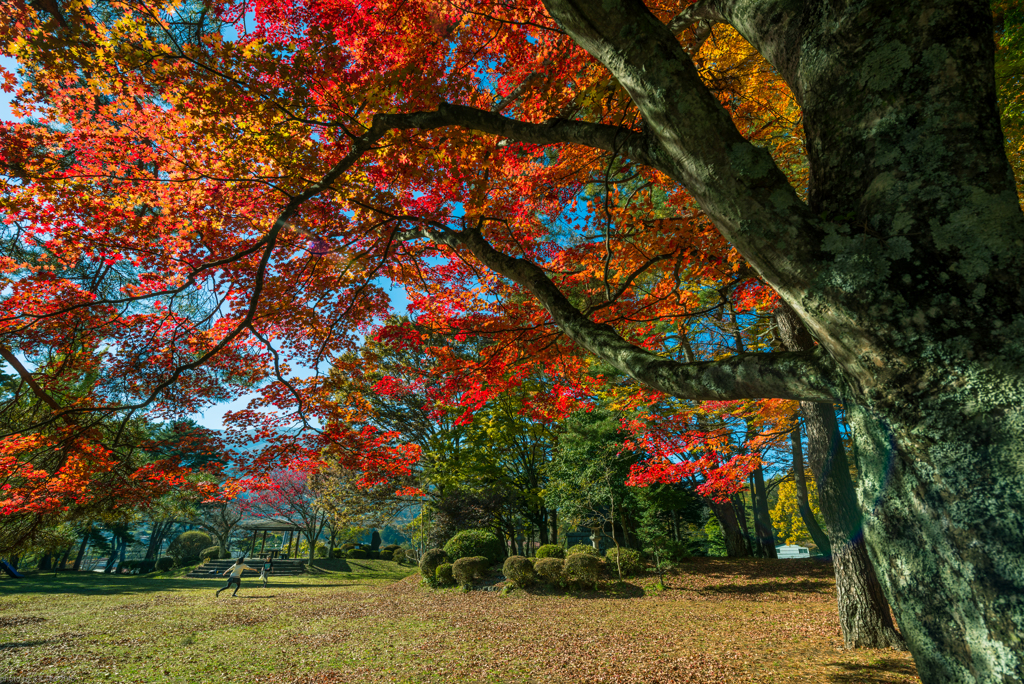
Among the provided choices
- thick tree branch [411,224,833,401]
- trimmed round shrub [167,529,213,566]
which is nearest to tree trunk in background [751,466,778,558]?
thick tree branch [411,224,833,401]

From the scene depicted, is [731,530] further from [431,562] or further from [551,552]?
[431,562]

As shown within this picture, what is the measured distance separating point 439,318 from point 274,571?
69.2 ft

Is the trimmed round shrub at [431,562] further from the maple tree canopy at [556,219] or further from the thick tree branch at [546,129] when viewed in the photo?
the thick tree branch at [546,129]

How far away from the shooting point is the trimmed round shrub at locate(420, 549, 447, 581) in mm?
13781

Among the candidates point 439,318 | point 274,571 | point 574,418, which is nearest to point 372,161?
point 439,318

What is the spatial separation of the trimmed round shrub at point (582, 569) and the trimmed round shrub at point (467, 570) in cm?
291

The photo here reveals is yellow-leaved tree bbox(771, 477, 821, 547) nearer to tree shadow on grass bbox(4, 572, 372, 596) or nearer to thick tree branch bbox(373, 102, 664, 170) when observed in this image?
tree shadow on grass bbox(4, 572, 372, 596)

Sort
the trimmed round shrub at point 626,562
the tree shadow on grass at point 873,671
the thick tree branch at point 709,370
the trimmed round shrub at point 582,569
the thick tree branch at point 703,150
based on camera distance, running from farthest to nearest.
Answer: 1. the trimmed round shrub at point 626,562
2. the trimmed round shrub at point 582,569
3. the tree shadow on grass at point 873,671
4. the thick tree branch at point 709,370
5. the thick tree branch at point 703,150

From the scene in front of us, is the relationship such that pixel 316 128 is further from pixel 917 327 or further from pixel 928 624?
pixel 928 624

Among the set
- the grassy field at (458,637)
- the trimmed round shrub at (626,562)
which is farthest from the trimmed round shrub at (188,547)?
the trimmed round shrub at (626,562)

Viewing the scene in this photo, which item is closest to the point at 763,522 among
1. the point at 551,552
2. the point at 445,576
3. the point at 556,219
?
the point at 551,552

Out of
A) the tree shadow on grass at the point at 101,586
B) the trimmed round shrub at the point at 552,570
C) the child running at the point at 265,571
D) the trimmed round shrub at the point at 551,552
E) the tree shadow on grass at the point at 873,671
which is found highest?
the trimmed round shrub at the point at 551,552

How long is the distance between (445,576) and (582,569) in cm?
463

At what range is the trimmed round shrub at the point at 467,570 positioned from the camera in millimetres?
12828
